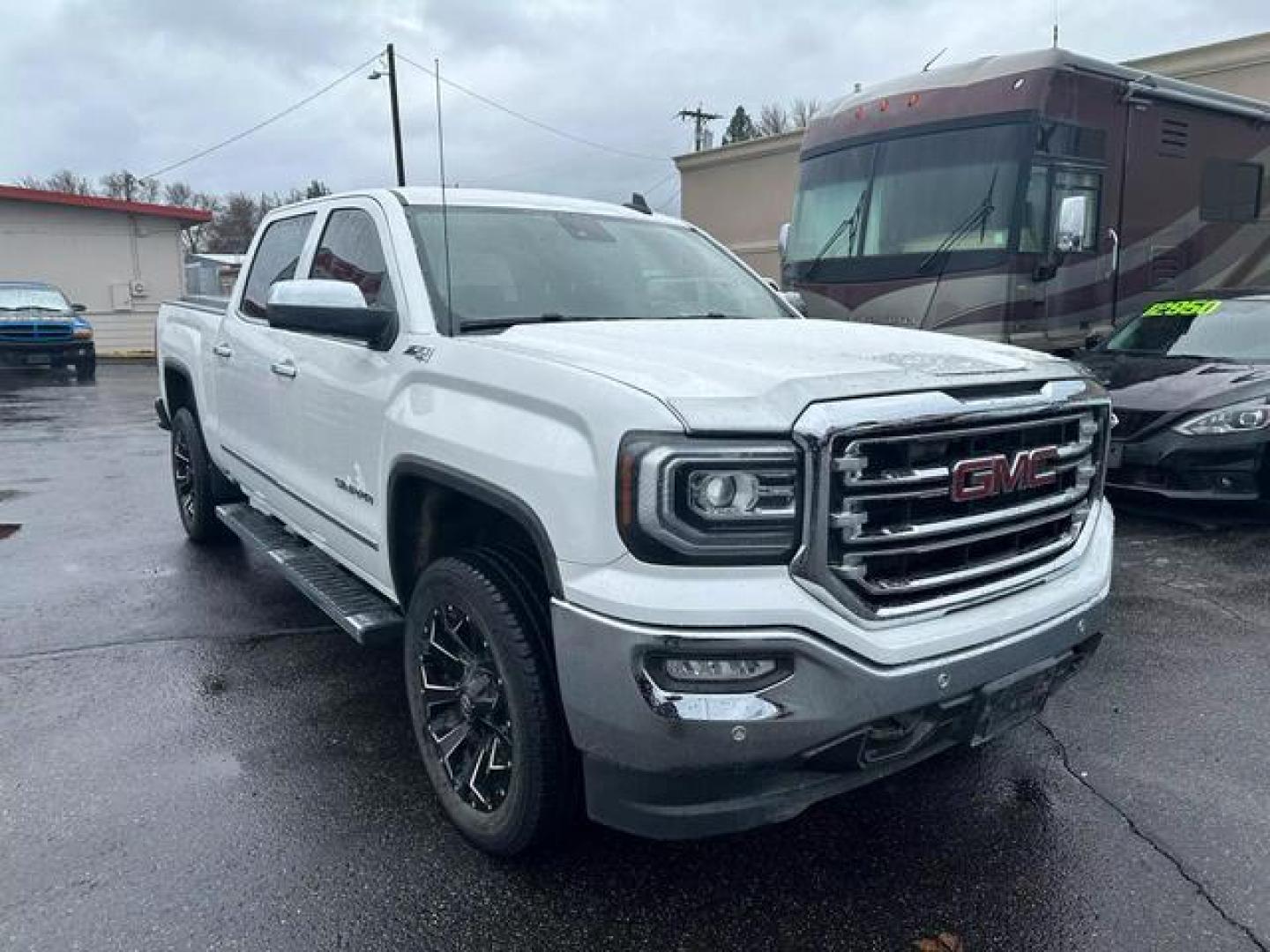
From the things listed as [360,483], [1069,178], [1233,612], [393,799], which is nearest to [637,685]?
[393,799]

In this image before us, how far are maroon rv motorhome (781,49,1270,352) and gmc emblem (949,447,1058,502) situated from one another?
5.72 metres

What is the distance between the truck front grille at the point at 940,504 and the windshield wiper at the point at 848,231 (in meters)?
6.32

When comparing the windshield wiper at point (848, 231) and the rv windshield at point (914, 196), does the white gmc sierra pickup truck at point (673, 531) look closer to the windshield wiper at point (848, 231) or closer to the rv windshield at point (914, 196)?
the rv windshield at point (914, 196)

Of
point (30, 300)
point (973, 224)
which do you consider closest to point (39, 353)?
point (30, 300)

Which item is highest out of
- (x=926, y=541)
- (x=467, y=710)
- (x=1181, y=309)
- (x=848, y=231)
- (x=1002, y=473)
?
(x=848, y=231)

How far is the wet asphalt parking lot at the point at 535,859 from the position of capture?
256 centimetres

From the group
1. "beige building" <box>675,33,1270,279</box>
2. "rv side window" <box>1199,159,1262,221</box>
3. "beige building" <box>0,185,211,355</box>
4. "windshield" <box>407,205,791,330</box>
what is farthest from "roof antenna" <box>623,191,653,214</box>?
"beige building" <box>0,185,211,355</box>

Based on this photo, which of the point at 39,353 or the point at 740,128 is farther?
the point at 740,128

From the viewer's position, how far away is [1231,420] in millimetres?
6176

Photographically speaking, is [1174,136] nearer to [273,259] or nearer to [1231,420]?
[1231,420]

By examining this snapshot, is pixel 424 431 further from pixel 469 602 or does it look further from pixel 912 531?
pixel 912 531

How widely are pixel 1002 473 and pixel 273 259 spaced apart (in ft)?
12.5

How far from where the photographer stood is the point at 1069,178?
26.9 ft

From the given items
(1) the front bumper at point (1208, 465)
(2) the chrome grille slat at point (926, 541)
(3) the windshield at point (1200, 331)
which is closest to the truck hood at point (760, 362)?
(2) the chrome grille slat at point (926, 541)
